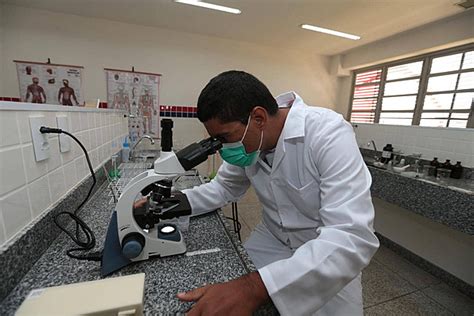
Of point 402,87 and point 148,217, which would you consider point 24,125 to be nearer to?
point 148,217

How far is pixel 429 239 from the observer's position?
1.96 meters

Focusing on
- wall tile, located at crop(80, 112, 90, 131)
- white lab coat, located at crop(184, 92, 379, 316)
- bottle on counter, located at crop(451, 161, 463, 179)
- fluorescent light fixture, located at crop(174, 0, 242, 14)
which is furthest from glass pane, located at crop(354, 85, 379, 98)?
wall tile, located at crop(80, 112, 90, 131)

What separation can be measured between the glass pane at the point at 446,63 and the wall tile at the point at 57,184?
3856 millimetres

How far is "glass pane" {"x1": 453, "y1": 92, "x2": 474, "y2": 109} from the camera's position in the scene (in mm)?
2445

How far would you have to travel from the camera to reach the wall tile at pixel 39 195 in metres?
0.57

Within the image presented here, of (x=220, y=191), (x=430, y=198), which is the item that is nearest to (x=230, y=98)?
(x=220, y=191)

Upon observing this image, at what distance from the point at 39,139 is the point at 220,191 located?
24.0 inches

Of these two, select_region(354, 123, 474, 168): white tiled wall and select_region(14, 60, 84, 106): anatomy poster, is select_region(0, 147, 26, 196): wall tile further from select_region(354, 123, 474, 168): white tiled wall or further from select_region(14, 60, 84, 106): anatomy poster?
select_region(14, 60, 84, 106): anatomy poster

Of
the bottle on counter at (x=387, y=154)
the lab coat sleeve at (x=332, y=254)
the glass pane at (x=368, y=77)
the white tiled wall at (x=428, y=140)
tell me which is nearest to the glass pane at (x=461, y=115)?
the white tiled wall at (x=428, y=140)

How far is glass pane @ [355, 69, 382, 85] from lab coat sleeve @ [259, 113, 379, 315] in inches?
149

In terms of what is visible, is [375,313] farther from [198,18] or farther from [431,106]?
[198,18]

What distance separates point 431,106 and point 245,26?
2623 mm

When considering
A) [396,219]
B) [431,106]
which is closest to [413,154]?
[396,219]

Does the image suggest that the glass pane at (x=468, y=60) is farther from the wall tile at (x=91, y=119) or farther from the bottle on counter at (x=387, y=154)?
the wall tile at (x=91, y=119)
